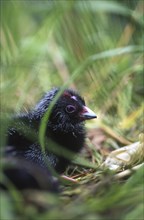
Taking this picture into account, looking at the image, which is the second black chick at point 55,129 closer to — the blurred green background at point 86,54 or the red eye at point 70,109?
the red eye at point 70,109

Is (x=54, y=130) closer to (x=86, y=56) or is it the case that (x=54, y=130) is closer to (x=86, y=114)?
(x=86, y=114)

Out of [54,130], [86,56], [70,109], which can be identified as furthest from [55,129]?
[86,56]

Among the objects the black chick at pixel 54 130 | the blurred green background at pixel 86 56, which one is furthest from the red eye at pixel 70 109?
the blurred green background at pixel 86 56

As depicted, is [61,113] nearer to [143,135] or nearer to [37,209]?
[143,135]

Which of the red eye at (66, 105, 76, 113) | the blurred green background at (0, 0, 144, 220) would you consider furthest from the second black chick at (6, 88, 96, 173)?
the blurred green background at (0, 0, 144, 220)

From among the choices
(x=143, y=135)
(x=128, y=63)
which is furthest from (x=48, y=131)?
(x=128, y=63)
